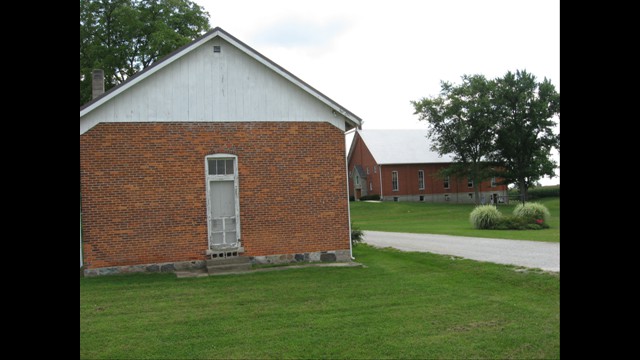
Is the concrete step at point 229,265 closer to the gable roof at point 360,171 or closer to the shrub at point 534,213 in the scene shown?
the shrub at point 534,213

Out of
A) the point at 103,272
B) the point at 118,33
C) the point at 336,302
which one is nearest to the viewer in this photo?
the point at 336,302

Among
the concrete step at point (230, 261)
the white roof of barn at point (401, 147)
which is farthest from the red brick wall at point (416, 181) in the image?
the concrete step at point (230, 261)

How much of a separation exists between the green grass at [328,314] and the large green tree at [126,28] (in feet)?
76.1

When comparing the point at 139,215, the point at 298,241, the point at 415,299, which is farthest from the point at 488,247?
the point at 139,215

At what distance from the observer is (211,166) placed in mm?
14211

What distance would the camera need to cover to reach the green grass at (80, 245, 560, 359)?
6.86 m

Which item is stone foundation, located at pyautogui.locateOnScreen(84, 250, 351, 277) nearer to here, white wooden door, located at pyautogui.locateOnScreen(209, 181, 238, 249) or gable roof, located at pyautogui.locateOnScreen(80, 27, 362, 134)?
white wooden door, located at pyautogui.locateOnScreen(209, 181, 238, 249)

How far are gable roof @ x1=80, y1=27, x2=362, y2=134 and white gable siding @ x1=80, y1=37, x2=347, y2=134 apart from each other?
156mm

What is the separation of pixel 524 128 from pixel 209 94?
44.1 metres

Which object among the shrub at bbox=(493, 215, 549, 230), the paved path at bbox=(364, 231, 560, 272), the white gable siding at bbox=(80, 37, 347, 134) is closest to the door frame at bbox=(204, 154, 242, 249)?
the white gable siding at bbox=(80, 37, 347, 134)
